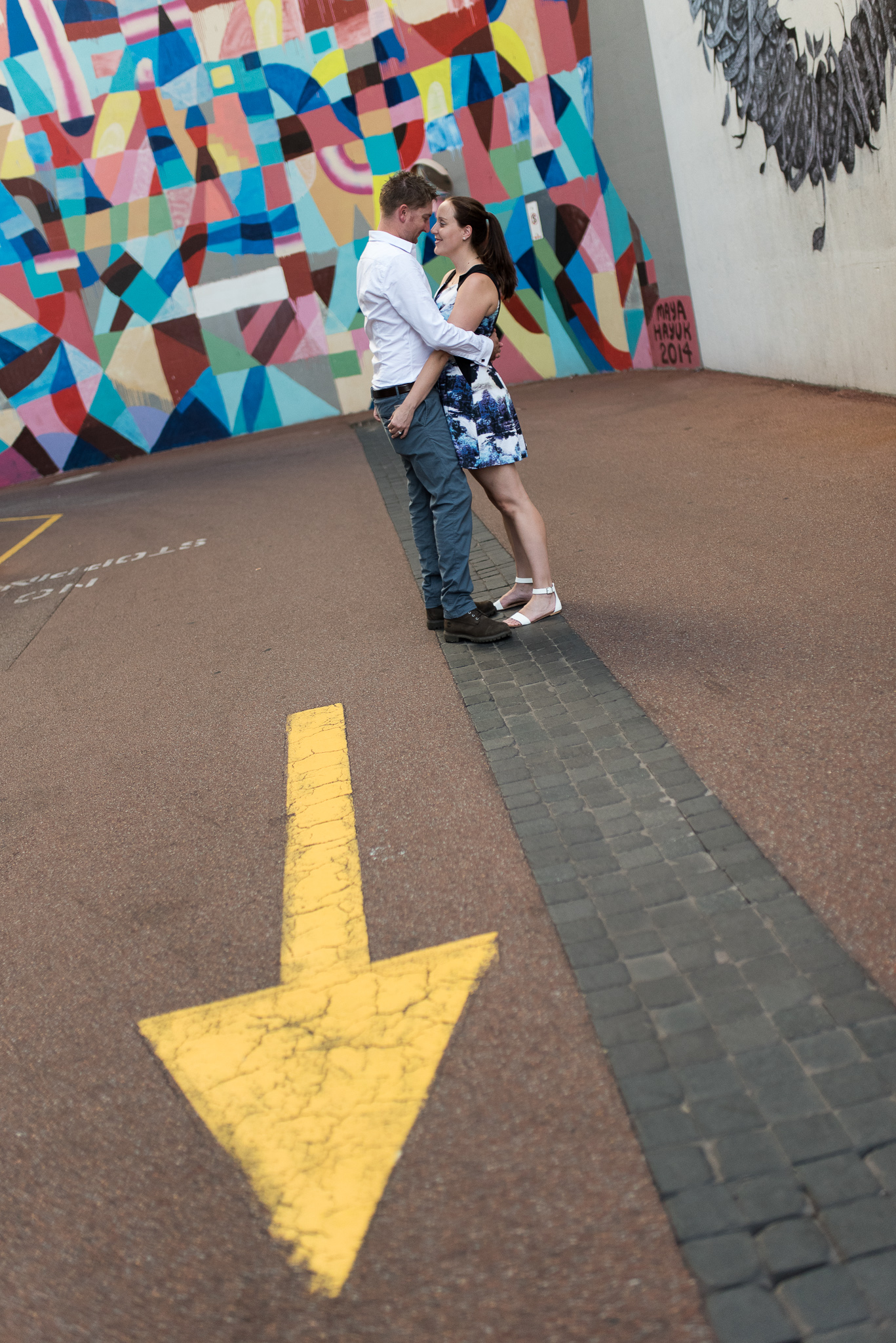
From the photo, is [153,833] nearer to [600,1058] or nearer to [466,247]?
[600,1058]

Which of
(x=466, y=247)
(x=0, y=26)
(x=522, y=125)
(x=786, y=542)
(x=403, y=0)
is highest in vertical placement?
(x=0, y=26)

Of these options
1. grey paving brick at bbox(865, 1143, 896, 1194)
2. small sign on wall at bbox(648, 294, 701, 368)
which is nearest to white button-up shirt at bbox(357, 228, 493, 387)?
grey paving brick at bbox(865, 1143, 896, 1194)

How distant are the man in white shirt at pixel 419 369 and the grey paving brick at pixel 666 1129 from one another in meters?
3.03

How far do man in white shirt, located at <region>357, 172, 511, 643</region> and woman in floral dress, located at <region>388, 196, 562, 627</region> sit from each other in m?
0.07

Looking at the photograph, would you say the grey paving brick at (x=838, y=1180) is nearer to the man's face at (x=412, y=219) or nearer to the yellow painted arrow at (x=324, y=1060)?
the yellow painted arrow at (x=324, y=1060)

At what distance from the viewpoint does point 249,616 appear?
6414mm

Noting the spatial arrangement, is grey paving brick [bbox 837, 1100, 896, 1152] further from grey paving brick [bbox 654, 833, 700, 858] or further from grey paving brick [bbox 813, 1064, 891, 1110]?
grey paving brick [bbox 654, 833, 700, 858]

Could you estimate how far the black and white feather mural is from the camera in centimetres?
798

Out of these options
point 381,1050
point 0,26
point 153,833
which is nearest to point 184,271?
point 0,26

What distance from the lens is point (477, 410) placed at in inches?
189

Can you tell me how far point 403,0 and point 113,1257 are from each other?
16.4 m

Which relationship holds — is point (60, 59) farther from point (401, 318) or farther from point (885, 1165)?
point (885, 1165)

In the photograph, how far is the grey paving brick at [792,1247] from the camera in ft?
5.77

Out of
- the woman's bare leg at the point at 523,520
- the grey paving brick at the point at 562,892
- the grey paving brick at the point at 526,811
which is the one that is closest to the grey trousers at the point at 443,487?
the woman's bare leg at the point at 523,520
